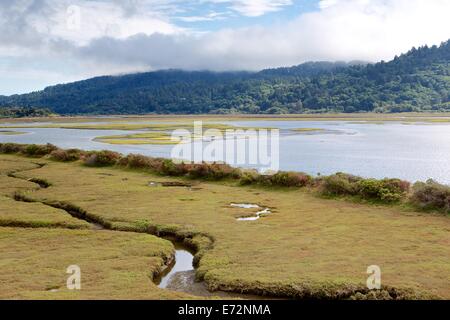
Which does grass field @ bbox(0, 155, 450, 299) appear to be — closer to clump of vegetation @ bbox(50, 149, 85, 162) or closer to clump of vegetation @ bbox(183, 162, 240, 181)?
clump of vegetation @ bbox(183, 162, 240, 181)

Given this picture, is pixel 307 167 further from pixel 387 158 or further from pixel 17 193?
pixel 17 193

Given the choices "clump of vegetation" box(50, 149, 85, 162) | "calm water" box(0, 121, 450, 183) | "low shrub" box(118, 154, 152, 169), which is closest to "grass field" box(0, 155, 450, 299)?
"low shrub" box(118, 154, 152, 169)

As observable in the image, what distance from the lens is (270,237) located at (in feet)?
92.8

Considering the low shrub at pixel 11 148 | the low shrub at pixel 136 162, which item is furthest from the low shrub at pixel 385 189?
the low shrub at pixel 11 148

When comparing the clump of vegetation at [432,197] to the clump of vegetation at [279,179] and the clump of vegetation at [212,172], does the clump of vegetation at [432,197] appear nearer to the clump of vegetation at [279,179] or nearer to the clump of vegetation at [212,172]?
the clump of vegetation at [279,179]

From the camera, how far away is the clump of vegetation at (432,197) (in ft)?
112

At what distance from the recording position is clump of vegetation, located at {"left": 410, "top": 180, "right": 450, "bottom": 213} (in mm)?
34141

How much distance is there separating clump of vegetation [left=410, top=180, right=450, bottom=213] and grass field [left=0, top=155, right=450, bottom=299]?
1.34m

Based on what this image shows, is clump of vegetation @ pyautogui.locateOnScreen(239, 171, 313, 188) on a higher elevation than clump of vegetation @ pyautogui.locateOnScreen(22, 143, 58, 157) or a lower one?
lower

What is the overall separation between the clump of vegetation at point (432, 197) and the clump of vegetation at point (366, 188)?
1.56 m

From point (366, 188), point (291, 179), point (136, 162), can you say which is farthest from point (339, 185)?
point (136, 162)
